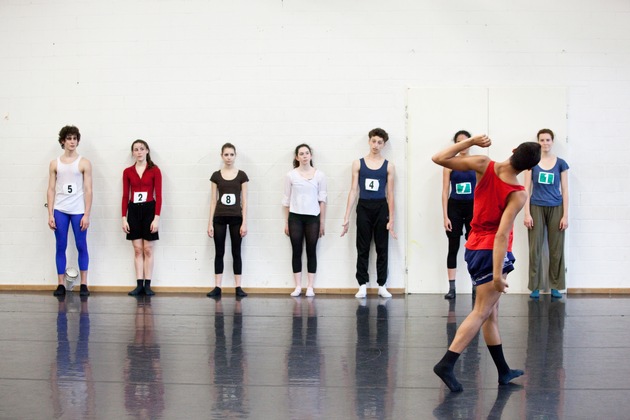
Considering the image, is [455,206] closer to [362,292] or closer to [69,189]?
[362,292]

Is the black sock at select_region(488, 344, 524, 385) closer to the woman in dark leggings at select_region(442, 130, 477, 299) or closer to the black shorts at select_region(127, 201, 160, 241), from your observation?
the woman in dark leggings at select_region(442, 130, 477, 299)

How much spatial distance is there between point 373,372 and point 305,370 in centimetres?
43

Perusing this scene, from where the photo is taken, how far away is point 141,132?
9.10m

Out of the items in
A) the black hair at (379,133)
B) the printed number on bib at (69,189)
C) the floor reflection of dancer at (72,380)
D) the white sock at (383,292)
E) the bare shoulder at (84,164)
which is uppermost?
the black hair at (379,133)

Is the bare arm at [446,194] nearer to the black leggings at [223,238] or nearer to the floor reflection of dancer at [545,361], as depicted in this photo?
the floor reflection of dancer at [545,361]

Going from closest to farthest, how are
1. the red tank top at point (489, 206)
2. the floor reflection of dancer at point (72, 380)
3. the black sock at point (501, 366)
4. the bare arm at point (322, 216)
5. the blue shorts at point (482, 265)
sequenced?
1. the floor reflection of dancer at point (72, 380)
2. the red tank top at point (489, 206)
3. the blue shorts at point (482, 265)
4. the black sock at point (501, 366)
5. the bare arm at point (322, 216)

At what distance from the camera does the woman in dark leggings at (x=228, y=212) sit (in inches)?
344

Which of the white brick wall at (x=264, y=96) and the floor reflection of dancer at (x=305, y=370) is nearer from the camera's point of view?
the floor reflection of dancer at (x=305, y=370)

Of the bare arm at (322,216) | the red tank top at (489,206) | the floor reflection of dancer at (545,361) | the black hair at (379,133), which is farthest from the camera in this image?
the bare arm at (322,216)

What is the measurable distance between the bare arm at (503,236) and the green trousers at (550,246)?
4.60 metres

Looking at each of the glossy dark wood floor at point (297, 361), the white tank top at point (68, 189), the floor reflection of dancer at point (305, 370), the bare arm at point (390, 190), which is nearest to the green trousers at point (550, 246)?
the glossy dark wood floor at point (297, 361)

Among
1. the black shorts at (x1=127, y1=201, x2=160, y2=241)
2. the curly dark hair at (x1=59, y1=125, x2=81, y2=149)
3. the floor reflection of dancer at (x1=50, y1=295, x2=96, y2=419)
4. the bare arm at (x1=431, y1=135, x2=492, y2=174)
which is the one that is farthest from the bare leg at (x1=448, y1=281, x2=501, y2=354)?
the curly dark hair at (x1=59, y1=125, x2=81, y2=149)

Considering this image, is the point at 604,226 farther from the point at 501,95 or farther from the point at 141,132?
the point at 141,132

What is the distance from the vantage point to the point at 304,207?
8.66 metres
